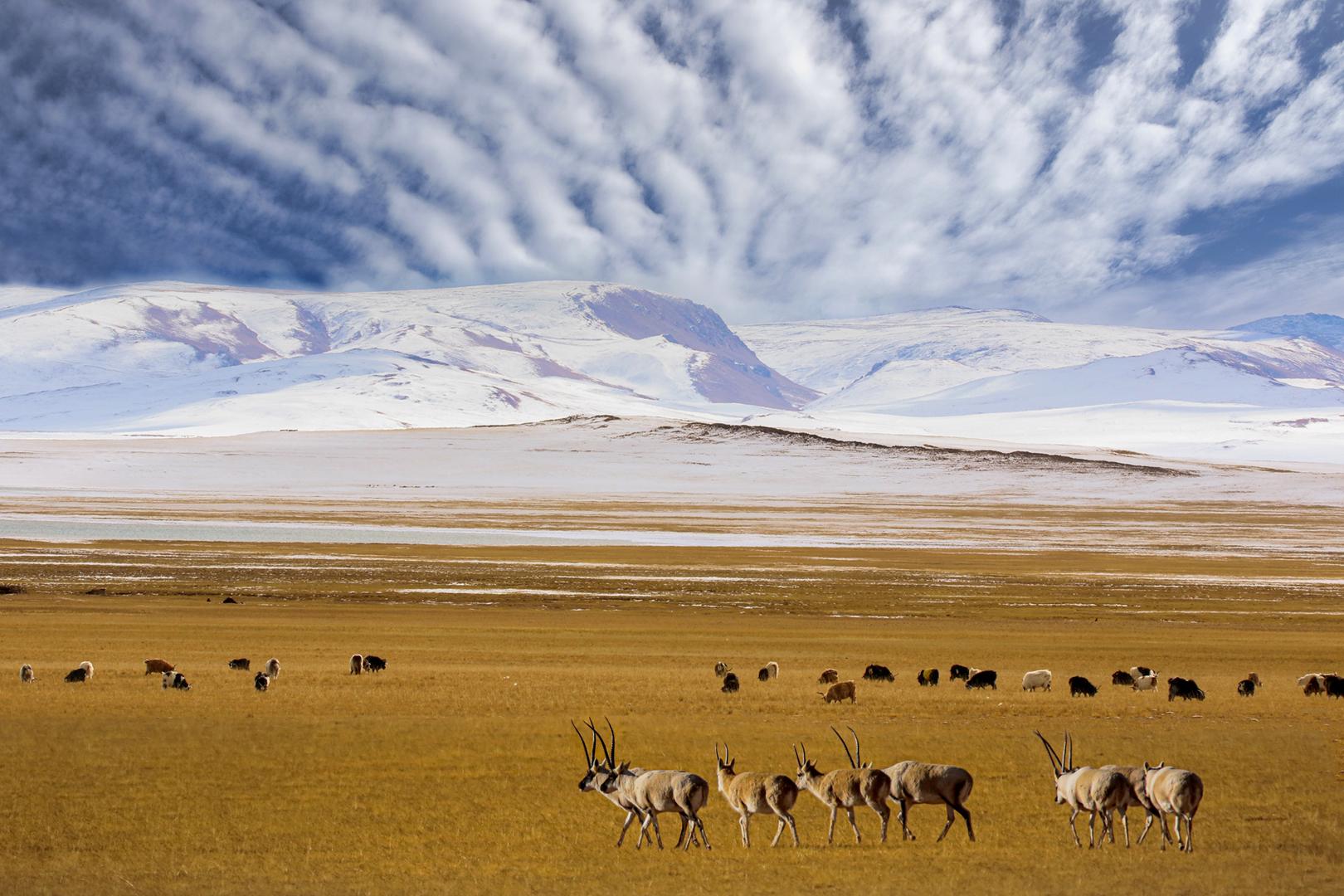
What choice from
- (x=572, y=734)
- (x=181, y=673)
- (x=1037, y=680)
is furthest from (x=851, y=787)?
(x=181, y=673)

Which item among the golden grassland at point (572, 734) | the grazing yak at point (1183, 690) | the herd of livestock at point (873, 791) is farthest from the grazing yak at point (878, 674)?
the herd of livestock at point (873, 791)

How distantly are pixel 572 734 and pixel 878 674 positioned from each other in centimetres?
895

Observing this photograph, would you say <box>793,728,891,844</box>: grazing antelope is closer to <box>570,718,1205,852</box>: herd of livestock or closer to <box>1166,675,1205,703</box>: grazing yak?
<box>570,718,1205,852</box>: herd of livestock

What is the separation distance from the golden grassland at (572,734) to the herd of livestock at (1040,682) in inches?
21.4

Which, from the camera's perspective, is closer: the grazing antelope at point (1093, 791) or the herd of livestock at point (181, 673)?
the grazing antelope at point (1093, 791)

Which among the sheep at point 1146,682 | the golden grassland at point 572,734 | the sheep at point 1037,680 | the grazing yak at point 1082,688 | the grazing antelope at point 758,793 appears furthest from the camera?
the sheep at point 1146,682

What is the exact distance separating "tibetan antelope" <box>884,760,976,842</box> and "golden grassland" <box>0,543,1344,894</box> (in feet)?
2.16

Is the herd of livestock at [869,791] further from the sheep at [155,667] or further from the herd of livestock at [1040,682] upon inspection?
the sheep at [155,667]

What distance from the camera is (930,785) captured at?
1238 centimetres

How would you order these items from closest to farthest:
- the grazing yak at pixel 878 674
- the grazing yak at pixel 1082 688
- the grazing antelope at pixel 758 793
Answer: the grazing antelope at pixel 758 793, the grazing yak at pixel 1082 688, the grazing yak at pixel 878 674

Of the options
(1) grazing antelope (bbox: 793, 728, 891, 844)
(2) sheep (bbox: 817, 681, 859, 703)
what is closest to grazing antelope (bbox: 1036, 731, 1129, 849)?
(1) grazing antelope (bbox: 793, 728, 891, 844)

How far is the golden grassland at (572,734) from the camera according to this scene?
12453 millimetres

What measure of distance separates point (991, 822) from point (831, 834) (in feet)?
8.55

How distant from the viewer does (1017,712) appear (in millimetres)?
21391
